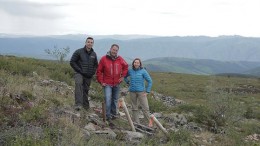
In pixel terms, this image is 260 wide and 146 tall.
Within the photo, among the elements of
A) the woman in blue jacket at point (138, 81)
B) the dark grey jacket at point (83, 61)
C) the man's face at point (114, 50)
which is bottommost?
the woman in blue jacket at point (138, 81)

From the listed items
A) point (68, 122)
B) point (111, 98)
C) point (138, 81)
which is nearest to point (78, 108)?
point (111, 98)

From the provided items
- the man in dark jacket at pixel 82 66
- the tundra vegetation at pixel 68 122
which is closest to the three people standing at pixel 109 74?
the man in dark jacket at pixel 82 66

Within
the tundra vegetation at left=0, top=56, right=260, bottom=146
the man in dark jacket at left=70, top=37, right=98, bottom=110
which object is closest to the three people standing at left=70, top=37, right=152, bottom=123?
the man in dark jacket at left=70, top=37, right=98, bottom=110

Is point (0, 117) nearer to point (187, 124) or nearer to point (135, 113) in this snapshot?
point (135, 113)

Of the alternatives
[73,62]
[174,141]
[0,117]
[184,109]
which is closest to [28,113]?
[0,117]

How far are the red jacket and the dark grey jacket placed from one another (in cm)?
44

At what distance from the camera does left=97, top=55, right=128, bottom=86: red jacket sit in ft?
34.9

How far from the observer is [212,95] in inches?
569

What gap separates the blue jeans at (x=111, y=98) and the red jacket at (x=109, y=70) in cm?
19

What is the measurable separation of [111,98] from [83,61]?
140 centimetres

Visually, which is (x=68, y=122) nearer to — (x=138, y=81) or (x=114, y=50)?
(x=114, y=50)

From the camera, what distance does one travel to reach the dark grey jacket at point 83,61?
35.7ft

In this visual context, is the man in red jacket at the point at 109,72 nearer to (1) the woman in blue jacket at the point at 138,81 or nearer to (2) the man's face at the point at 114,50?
(2) the man's face at the point at 114,50

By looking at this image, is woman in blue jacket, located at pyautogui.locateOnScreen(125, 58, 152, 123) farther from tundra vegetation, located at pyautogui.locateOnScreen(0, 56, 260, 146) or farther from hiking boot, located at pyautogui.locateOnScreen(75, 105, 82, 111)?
hiking boot, located at pyautogui.locateOnScreen(75, 105, 82, 111)
